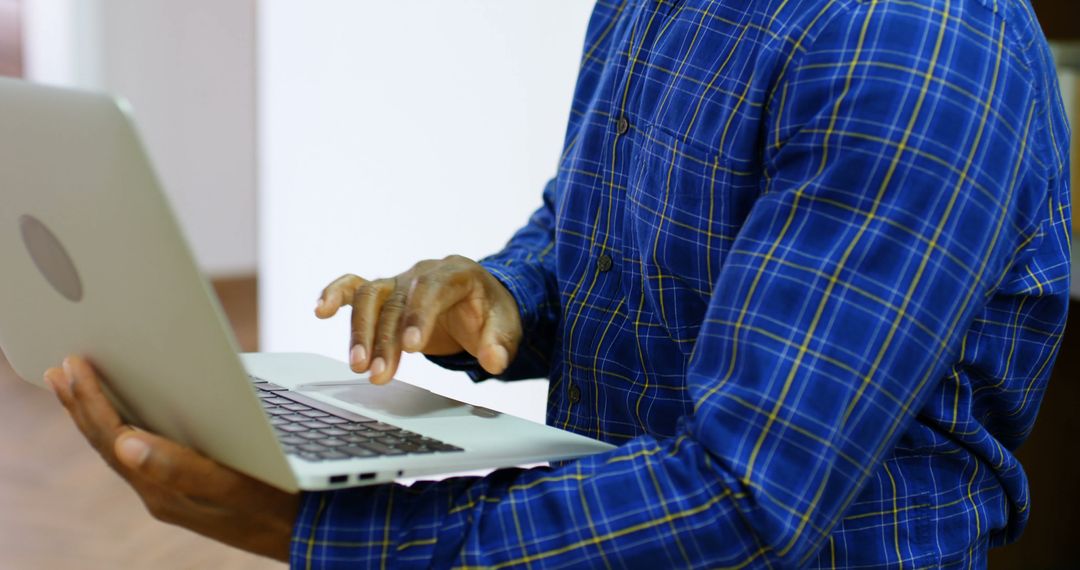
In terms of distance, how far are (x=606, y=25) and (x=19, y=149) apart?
0.55 m

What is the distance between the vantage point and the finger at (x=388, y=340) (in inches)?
29.4

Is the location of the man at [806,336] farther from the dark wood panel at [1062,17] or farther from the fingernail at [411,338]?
the dark wood panel at [1062,17]

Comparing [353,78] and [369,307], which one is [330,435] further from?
[353,78]

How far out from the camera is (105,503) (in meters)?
2.39

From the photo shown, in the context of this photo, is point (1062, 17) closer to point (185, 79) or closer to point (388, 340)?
point (388, 340)

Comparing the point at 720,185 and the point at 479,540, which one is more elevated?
the point at 720,185

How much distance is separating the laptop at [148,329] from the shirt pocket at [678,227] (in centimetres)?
12

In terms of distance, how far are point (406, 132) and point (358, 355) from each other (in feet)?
3.42

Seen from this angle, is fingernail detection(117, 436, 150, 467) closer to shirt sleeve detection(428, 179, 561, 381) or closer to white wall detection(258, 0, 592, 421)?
shirt sleeve detection(428, 179, 561, 381)

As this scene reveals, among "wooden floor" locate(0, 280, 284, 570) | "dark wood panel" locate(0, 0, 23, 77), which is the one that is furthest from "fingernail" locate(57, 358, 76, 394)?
"dark wood panel" locate(0, 0, 23, 77)

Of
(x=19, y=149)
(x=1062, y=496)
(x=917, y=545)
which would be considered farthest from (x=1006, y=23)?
(x=1062, y=496)

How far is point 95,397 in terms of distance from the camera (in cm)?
65

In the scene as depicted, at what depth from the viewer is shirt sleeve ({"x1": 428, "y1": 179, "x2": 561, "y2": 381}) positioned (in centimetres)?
94

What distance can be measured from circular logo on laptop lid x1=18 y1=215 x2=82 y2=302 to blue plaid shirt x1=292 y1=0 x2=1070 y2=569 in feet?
0.61
